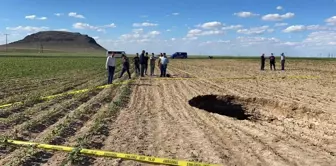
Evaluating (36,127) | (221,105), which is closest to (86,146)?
(36,127)

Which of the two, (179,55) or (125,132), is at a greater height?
(179,55)

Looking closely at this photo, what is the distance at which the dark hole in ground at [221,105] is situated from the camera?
558 inches

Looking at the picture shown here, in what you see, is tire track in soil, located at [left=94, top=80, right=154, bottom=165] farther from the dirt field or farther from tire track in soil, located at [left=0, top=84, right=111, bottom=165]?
tire track in soil, located at [left=0, top=84, right=111, bottom=165]

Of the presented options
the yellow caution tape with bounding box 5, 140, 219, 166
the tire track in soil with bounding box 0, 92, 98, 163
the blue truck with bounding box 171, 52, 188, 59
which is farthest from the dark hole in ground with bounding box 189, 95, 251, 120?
the blue truck with bounding box 171, 52, 188, 59

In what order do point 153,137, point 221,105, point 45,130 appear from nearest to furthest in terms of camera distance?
1. point 153,137
2. point 45,130
3. point 221,105

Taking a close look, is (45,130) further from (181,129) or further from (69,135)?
(181,129)

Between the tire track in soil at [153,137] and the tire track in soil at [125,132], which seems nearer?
the tire track in soil at [153,137]

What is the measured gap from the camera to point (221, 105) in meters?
14.7

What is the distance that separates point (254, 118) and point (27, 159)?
29.7 ft

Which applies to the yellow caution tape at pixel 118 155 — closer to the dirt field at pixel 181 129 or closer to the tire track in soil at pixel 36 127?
the dirt field at pixel 181 129

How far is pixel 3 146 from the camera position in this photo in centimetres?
686

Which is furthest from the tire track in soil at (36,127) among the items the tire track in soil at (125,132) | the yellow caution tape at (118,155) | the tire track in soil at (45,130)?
the tire track in soil at (125,132)

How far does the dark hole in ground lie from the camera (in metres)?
14.2

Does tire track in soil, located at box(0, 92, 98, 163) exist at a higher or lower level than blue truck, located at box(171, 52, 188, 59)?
lower
